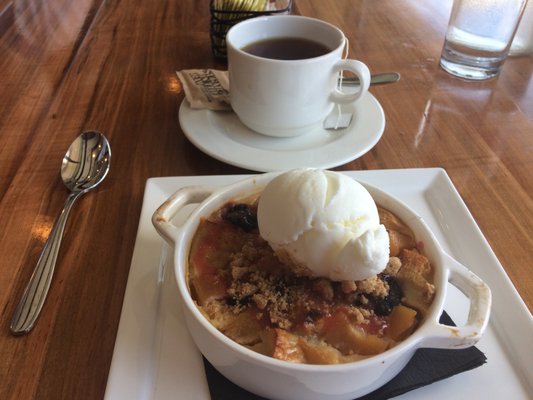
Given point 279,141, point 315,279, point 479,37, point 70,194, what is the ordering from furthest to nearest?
1. point 479,37
2. point 279,141
3. point 70,194
4. point 315,279

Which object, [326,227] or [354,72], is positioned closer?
[326,227]

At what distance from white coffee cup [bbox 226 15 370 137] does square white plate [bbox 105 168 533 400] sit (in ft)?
0.79

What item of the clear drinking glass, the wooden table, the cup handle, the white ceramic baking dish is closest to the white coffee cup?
the cup handle

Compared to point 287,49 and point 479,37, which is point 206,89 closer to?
point 287,49

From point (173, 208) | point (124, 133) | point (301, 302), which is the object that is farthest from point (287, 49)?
point (301, 302)

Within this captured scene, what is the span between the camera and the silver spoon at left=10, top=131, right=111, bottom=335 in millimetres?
602

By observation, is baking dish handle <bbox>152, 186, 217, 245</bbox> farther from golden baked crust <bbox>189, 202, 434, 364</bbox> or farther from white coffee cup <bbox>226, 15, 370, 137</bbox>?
white coffee cup <bbox>226, 15, 370, 137</bbox>

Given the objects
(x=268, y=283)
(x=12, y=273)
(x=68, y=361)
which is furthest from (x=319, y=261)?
(x=12, y=273)

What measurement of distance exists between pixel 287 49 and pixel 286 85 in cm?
16

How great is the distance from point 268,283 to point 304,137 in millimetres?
420

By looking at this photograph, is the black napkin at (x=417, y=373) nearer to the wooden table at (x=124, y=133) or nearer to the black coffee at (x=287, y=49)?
the wooden table at (x=124, y=133)

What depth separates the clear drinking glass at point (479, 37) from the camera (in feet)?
3.71

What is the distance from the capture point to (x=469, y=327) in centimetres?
48

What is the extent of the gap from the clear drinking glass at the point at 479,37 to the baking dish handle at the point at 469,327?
84 centimetres
